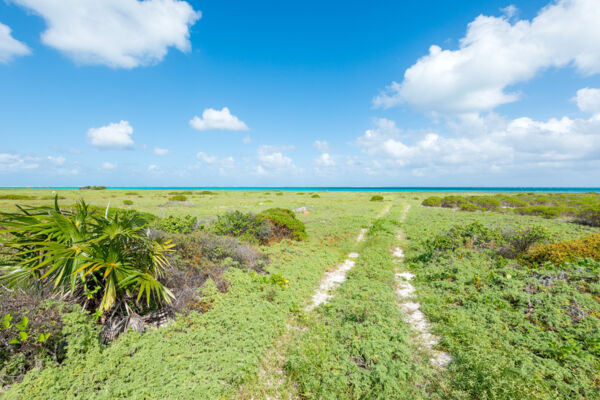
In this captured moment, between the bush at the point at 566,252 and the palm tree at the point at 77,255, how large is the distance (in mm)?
13930

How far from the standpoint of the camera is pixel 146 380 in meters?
4.53

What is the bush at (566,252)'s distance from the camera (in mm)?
9053

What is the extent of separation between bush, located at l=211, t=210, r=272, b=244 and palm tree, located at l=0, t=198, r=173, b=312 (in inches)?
302

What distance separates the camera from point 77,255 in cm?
494

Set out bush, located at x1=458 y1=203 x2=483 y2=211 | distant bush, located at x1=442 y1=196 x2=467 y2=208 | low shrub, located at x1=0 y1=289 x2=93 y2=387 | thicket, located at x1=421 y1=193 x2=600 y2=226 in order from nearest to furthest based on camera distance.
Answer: low shrub, located at x1=0 y1=289 x2=93 y2=387
thicket, located at x1=421 y1=193 x2=600 y2=226
bush, located at x1=458 y1=203 x2=483 y2=211
distant bush, located at x1=442 y1=196 x2=467 y2=208

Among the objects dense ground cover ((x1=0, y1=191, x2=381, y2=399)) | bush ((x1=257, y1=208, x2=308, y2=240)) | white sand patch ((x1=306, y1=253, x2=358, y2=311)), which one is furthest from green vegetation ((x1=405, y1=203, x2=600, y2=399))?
bush ((x1=257, y1=208, x2=308, y2=240))

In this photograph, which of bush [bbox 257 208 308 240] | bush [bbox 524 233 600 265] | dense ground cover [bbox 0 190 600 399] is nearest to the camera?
dense ground cover [bbox 0 190 600 399]

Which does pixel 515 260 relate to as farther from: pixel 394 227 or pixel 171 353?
pixel 171 353

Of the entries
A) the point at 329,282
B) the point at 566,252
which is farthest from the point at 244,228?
the point at 566,252

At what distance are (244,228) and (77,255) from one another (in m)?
9.84

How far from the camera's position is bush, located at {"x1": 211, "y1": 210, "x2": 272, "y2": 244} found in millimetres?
13953

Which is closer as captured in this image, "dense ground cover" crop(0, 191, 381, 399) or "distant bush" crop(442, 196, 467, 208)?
"dense ground cover" crop(0, 191, 381, 399)

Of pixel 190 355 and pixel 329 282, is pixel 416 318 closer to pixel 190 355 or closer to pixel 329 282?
pixel 329 282

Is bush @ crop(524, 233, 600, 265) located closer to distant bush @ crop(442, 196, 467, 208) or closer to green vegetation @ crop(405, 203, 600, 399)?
green vegetation @ crop(405, 203, 600, 399)
